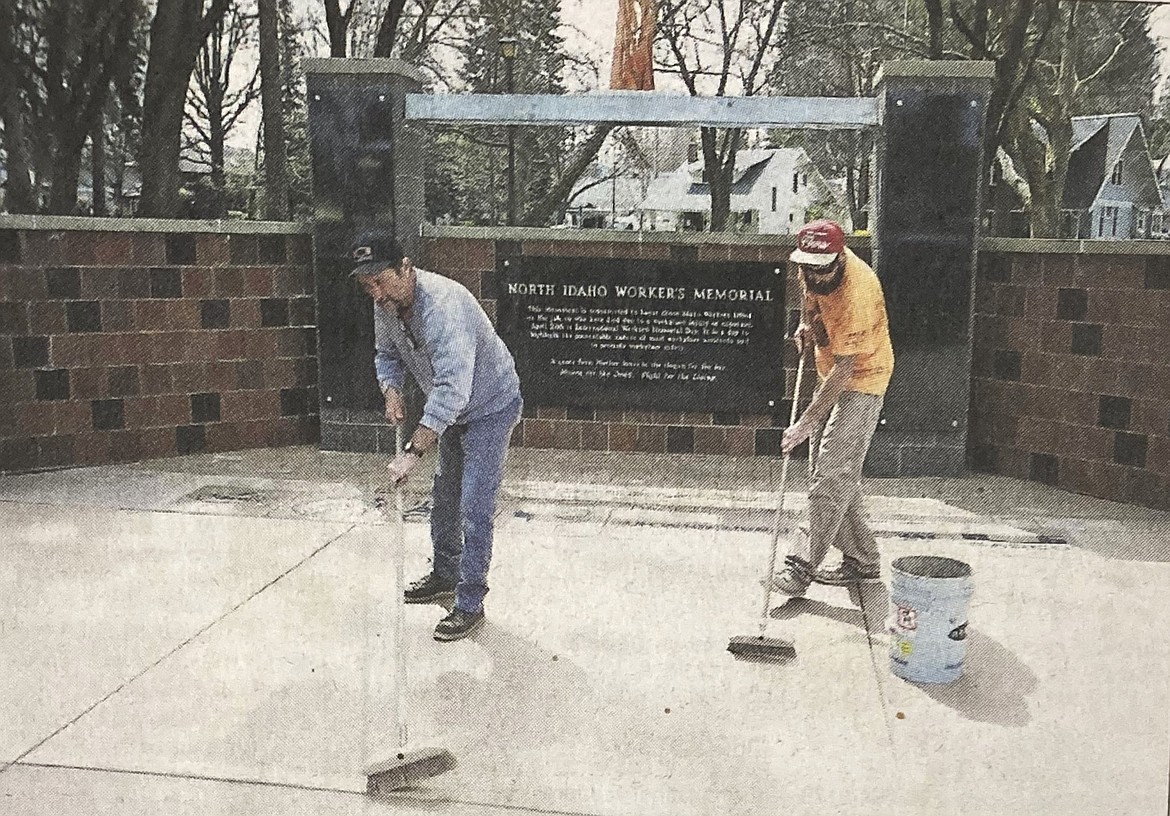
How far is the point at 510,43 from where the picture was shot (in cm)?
1515

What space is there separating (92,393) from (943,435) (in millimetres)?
5853

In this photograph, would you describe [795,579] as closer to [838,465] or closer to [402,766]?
[838,465]

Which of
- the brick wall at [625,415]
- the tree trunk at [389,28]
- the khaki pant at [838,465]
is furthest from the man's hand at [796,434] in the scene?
the tree trunk at [389,28]

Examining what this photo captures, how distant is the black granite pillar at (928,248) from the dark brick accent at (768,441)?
706mm

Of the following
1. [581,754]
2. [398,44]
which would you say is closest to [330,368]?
[581,754]

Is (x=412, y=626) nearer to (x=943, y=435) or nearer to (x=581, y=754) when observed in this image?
(x=581, y=754)

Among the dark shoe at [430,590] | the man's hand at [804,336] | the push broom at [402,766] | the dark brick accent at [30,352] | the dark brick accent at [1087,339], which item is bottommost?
Answer: the push broom at [402,766]

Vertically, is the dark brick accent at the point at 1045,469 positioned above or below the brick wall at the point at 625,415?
below

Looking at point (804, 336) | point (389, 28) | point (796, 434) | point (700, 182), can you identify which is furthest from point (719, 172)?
point (796, 434)

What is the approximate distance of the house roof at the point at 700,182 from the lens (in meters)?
13.7

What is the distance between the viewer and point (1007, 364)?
7207 millimetres

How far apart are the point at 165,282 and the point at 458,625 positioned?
425 cm

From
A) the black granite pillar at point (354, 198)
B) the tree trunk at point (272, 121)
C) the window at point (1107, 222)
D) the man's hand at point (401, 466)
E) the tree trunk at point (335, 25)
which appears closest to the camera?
the man's hand at point (401, 466)

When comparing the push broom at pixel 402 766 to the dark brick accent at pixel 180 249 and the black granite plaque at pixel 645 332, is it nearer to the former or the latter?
the black granite plaque at pixel 645 332
